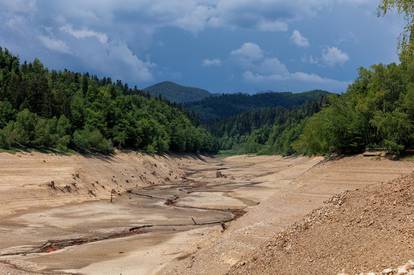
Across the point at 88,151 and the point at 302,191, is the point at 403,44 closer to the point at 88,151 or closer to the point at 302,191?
the point at 302,191

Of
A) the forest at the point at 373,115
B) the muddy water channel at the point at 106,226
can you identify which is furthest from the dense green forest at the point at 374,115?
the muddy water channel at the point at 106,226

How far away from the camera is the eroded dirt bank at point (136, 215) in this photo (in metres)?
29.4

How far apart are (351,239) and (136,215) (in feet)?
127

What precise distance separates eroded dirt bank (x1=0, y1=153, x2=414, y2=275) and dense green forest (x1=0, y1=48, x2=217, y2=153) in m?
6.46

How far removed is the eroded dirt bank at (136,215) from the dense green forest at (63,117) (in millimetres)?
6457

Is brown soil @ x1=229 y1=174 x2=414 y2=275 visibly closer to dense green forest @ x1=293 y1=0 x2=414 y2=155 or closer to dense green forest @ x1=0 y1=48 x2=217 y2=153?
dense green forest @ x1=293 y1=0 x2=414 y2=155

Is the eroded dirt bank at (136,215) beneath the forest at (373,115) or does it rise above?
beneath

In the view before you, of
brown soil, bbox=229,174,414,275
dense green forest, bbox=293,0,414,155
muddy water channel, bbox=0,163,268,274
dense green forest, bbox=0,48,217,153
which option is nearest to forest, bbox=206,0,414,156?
dense green forest, bbox=293,0,414,155

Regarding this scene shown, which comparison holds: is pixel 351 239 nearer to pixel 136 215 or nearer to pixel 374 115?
pixel 136 215

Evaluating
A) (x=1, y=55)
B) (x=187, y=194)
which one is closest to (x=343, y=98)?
(x=187, y=194)

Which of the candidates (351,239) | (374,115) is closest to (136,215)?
(374,115)

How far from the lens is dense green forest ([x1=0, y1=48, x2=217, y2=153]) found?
86875mm

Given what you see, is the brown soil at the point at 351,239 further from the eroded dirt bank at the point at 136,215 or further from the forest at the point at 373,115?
the forest at the point at 373,115

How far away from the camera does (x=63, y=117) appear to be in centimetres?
10688
